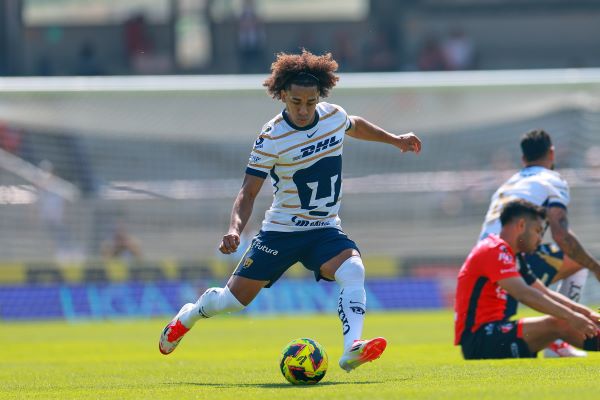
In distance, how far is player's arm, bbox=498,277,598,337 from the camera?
9.82m

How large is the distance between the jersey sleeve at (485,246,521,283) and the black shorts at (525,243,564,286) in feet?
4.95

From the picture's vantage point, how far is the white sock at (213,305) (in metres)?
9.84

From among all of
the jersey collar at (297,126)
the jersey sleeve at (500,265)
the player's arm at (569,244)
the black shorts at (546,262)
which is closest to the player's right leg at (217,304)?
the jersey collar at (297,126)

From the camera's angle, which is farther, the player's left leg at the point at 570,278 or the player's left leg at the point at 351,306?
the player's left leg at the point at 570,278

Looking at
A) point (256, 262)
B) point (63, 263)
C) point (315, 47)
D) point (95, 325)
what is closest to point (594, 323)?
point (256, 262)

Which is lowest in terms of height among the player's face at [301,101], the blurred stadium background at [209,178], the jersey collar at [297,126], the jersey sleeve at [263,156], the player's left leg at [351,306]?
the blurred stadium background at [209,178]

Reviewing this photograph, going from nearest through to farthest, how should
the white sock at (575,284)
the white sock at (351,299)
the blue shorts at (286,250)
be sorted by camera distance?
the white sock at (351,299)
the blue shorts at (286,250)
the white sock at (575,284)

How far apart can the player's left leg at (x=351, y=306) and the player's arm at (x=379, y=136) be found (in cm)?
105

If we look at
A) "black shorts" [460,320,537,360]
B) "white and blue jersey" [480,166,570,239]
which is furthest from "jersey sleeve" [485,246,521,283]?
"white and blue jersey" [480,166,570,239]

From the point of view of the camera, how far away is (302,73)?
9367 mm

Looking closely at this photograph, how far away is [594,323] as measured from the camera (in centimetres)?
1021

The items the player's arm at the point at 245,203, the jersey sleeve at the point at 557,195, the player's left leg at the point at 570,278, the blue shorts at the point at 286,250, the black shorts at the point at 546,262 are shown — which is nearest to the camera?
the player's arm at the point at 245,203

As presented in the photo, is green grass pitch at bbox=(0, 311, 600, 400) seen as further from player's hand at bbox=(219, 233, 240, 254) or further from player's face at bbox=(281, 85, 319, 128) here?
player's face at bbox=(281, 85, 319, 128)

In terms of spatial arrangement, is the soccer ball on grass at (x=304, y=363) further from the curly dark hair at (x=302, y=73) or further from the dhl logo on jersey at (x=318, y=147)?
the curly dark hair at (x=302, y=73)
